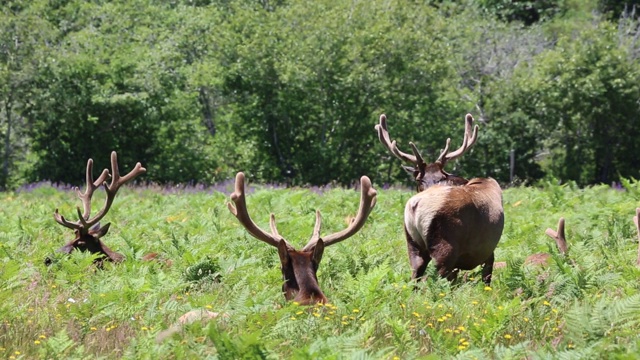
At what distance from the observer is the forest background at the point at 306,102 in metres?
29.6

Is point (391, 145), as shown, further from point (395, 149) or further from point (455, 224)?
point (455, 224)

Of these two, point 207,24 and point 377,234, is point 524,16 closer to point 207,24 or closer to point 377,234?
point 207,24

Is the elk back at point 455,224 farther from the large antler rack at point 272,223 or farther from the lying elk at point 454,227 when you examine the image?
the large antler rack at point 272,223

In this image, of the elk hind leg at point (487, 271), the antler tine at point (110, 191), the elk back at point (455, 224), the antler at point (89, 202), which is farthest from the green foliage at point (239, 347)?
the antler tine at point (110, 191)

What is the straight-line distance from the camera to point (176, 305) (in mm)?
7090

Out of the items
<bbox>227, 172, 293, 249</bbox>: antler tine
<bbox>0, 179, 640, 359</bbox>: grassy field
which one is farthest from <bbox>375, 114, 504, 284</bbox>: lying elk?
<bbox>227, 172, 293, 249</bbox>: antler tine

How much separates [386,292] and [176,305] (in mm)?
1580

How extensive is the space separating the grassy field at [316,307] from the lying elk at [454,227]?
0.19 metres

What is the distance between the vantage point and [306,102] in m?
31.6

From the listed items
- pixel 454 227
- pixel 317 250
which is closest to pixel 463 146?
pixel 454 227

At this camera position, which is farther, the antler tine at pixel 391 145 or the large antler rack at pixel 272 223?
the antler tine at pixel 391 145

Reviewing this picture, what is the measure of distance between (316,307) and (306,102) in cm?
2502

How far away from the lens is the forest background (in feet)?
97.2

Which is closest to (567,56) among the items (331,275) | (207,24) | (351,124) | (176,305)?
(351,124)
